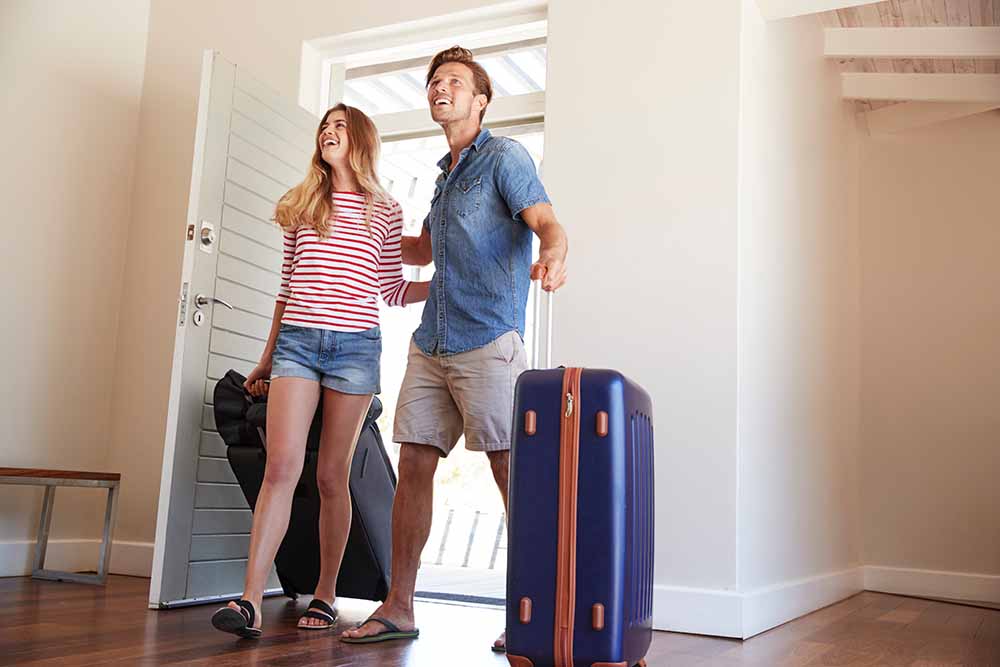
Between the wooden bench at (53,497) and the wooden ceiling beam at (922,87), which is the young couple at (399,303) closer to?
the wooden bench at (53,497)

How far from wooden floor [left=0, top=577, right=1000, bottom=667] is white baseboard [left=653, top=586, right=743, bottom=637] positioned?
6 centimetres

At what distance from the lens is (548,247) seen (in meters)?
2.09

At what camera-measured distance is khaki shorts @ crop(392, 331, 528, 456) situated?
229cm

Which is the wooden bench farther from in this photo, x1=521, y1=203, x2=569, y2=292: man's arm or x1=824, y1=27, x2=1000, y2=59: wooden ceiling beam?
x1=824, y1=27, x2=1000, y2=59: wooden ceiling beam

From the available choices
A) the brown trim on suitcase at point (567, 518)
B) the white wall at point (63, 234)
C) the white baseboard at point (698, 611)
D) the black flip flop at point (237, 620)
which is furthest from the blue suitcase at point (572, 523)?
the white wall at point (63, 234)

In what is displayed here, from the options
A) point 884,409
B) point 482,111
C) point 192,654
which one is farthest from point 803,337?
point 192,654

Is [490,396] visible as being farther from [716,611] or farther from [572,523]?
[716,611]

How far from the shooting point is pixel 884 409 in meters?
4.91

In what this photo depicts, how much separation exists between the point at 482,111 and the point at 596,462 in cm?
113

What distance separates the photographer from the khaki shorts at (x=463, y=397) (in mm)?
2289

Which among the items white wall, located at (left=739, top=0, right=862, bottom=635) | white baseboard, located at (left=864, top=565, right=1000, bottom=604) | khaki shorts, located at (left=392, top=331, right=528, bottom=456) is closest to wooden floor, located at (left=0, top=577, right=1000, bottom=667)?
white wall, located at (left=739, top=0, right=862, bottom=635)

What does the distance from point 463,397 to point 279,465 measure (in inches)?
20.1

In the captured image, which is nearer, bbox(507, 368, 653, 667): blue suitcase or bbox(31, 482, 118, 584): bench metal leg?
bbox(507, 368, 653, 667): blue suitcase

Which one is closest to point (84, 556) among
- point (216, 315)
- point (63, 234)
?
point (63, 234)
